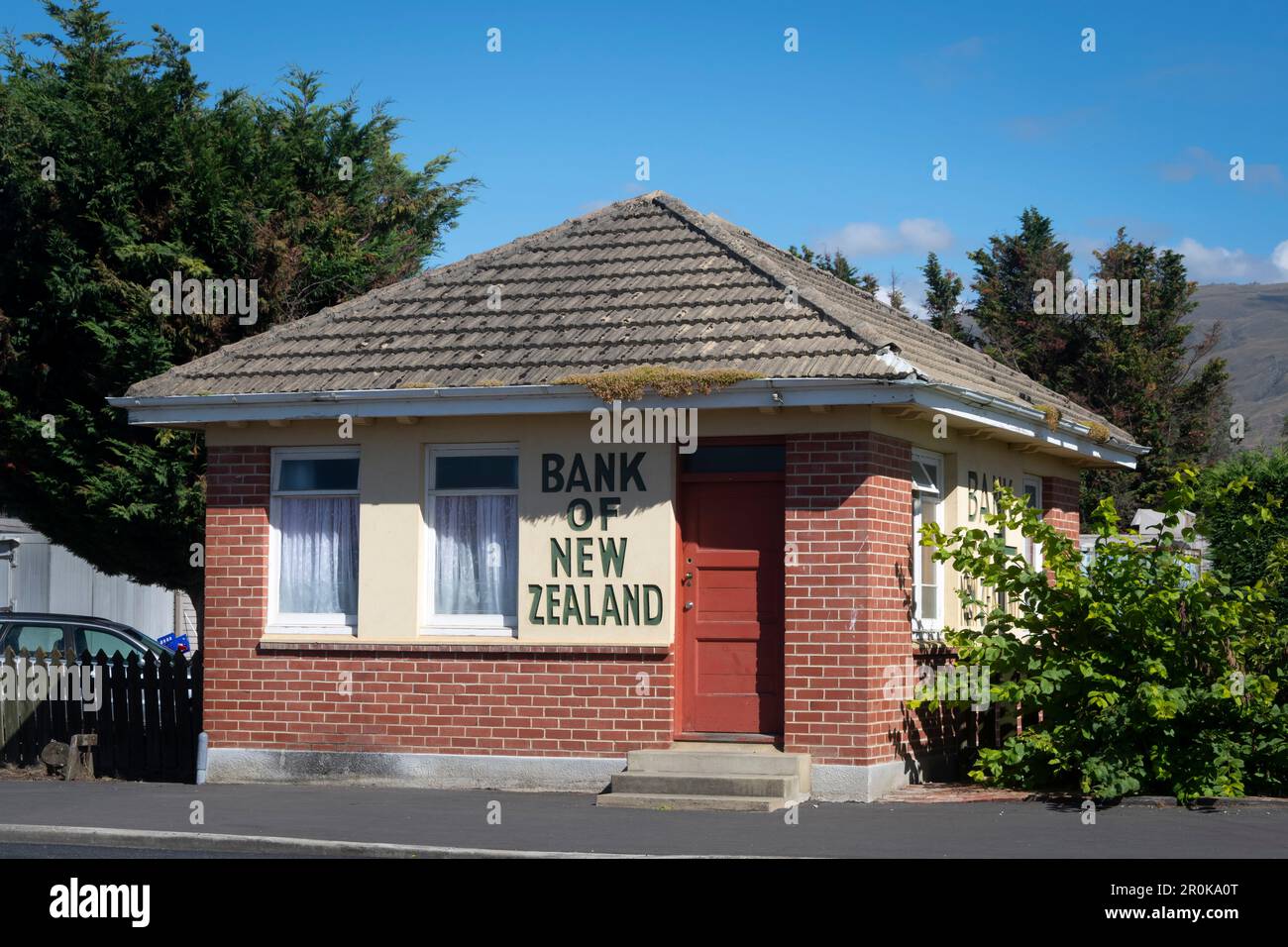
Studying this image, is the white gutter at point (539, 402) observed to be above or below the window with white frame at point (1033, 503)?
above

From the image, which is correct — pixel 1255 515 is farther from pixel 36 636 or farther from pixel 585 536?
pixel 36 636

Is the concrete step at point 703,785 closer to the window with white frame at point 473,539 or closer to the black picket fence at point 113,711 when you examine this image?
the window with white frame at point 473,539

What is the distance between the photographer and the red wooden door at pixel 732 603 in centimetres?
1359

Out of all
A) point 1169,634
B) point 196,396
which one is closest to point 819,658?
point 1169,634

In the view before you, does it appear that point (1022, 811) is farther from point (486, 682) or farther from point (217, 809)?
point (217, 809)

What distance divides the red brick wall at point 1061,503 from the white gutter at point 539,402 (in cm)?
270

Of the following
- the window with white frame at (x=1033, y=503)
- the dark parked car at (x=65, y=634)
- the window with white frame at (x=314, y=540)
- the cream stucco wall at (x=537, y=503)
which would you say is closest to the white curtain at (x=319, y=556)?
the window with white frame at (x=314, y=540)

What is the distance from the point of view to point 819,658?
13.1m

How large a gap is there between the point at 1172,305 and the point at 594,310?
19.6 metres

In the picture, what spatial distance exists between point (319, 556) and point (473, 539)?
154cm

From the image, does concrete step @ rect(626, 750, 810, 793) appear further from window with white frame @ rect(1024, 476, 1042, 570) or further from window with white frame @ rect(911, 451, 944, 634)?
window with white frame @ rect(1024, 476, 1042, 570)

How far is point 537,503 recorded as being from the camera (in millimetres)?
14023

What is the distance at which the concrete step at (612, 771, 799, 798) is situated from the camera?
12609 mm

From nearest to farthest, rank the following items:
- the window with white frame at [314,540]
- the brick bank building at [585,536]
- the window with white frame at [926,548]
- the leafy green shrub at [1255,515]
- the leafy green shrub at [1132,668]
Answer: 1. the leafy green shrub at [1132,668]
2. the brick bank building at [585,536]
3. the window with white frame at [926,548]
4. the window with white frame at [314,540]
5. the leafy green shrub at [1255,515]
